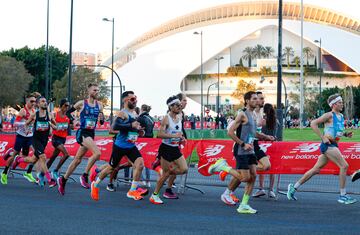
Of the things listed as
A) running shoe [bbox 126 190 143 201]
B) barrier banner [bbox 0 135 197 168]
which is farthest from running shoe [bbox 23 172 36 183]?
running shoe [bbox 126 190 143 201]

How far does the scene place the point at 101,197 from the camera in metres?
14.0

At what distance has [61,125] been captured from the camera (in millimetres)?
16375

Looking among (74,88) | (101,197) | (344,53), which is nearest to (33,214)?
(101,197)

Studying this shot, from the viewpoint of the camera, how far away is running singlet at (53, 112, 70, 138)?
16297 millimetres

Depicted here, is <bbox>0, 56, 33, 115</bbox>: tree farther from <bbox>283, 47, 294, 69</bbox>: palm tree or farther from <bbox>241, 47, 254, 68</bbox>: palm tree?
<bbox>283, 47, 294, 69</bbox>: palm tree

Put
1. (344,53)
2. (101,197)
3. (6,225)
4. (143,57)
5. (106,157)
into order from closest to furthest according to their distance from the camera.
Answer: (6,225) < (101,197) < (106,157) < (344,53) < (143,57)

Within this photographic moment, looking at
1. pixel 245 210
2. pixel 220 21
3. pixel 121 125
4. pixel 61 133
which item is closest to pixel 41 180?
pixel 61 133

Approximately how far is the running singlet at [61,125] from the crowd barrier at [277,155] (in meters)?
1.23

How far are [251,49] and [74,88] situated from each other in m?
45.6

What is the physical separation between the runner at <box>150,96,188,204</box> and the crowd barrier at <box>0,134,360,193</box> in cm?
194

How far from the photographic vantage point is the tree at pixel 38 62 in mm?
96562

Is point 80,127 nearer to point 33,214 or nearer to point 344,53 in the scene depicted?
point 33,214

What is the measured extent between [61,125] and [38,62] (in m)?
83.0

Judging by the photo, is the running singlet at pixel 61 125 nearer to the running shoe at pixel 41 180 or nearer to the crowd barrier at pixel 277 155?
the running shoe at pixel 41 180
